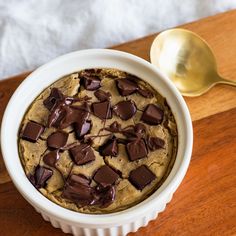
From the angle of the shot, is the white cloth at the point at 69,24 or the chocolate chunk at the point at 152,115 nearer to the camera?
the chocolate chunk at the point at 152,115

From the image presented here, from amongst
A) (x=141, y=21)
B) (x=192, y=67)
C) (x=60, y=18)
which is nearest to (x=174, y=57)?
(x=192, y=67)

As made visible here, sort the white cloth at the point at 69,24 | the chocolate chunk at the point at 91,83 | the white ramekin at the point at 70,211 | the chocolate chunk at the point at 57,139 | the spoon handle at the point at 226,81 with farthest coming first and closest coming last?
the white cloth at the point at 69,24, the spoon handle at the point at 226,81, the chocolate chunk at the point at 91,83, the chocolate chunk at the point at 57,139, the white ramekin at the point at 70,211

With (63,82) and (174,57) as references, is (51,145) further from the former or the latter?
(174,57)

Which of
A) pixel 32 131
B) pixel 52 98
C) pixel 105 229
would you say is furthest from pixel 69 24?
pixel 105 229

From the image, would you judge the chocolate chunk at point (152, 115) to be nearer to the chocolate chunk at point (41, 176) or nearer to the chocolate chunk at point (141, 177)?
the chocolate chunk at point (141, 177)

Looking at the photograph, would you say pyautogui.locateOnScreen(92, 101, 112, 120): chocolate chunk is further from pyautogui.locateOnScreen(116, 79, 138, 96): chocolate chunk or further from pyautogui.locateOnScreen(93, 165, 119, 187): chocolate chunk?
pyautogui.locateOnScreen(93, 165, 119, 187): chocolate chunk

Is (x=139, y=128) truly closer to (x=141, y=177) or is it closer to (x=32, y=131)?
(x=141, y=177)

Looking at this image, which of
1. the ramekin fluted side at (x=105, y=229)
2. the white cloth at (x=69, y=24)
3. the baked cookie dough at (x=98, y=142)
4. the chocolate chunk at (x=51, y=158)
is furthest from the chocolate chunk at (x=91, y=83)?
the white cloth at (x=69, y=24)

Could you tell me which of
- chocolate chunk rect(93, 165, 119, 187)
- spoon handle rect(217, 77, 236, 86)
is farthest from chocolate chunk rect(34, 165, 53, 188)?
spoon handle rect(217, 77, 236, 86)
